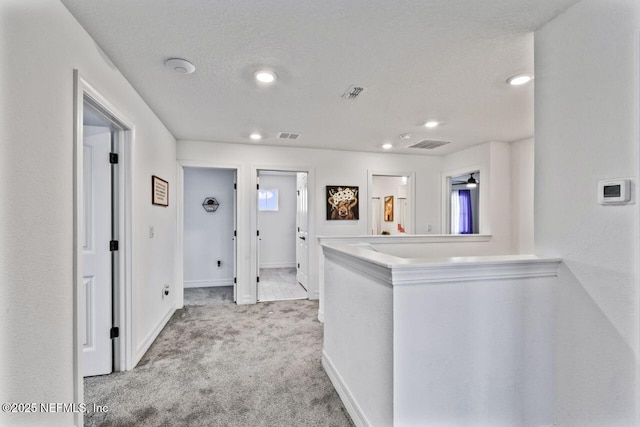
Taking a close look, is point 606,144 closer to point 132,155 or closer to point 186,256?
point 132,155

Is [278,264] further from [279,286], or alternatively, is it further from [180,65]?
[180,65]

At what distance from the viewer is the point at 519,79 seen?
225cm

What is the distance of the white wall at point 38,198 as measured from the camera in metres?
1.11

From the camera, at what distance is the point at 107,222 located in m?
2.27

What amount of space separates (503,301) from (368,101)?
6.54 ft

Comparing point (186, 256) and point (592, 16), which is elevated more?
point (592, 16)

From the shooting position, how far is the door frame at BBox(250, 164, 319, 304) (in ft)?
13.9

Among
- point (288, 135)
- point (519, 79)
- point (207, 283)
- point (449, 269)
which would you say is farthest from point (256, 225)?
point (519, 79)

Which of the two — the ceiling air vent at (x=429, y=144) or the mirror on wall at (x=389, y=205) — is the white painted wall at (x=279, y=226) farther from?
the ceiling air vent at (x=429, y=144)

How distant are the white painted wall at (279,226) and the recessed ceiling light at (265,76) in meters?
4.72

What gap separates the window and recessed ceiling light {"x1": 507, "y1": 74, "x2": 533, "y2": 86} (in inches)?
212

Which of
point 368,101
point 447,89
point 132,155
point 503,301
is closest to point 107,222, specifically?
point 132,155

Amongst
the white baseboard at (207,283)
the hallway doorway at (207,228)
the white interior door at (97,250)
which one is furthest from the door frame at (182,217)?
the white interior door at (97,250)

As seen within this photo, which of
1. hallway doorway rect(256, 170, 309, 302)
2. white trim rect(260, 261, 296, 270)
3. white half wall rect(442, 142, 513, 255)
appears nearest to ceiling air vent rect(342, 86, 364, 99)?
white half wall rect(442, 142, 513, 255)
